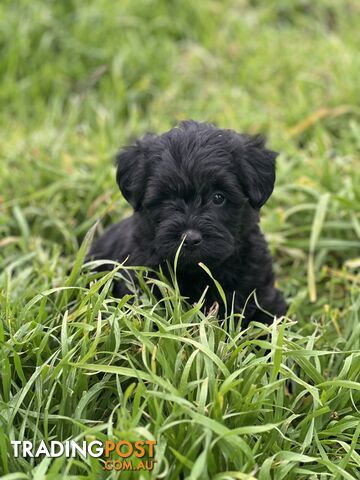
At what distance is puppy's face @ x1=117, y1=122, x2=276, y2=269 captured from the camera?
12.6ft

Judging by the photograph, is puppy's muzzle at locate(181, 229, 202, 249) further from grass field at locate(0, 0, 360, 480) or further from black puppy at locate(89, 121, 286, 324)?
grass field at locate(0, 0, 360, 480)

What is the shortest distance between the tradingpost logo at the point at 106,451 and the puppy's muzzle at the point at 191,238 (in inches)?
43.0

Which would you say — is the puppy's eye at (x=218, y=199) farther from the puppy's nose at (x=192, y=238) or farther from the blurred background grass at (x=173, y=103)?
the blurred background grass at (x=173, y=103)

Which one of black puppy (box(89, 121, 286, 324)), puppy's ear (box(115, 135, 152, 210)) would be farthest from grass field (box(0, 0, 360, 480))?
puppy's ear (box(115, 135, 152, 210))

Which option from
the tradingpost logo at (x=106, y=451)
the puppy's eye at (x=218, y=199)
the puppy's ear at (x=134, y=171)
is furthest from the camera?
the puppy's ear at (x=134, y=171)

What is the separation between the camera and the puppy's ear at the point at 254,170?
4.07 metres

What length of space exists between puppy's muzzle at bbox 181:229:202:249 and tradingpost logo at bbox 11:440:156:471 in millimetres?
1092

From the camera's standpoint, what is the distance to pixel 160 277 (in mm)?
3988

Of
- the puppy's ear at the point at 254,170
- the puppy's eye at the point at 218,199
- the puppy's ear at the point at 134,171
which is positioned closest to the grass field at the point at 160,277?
the puppy's ear at the point at 134,171

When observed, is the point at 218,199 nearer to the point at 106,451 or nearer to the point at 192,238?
the point at 192,238

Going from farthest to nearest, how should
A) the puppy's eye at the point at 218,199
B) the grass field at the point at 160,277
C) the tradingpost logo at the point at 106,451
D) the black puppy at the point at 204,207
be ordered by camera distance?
the puppy's eye at the point at 218,199 < the black puppy at the point at 204,207 < the grass field at the point at 160,277 < the tradingpost logo at the point at 106,451

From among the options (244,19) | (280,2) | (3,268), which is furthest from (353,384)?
(280,2)

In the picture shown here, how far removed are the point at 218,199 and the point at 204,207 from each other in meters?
0.14

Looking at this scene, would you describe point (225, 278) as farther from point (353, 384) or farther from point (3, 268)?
point (3, 268)
